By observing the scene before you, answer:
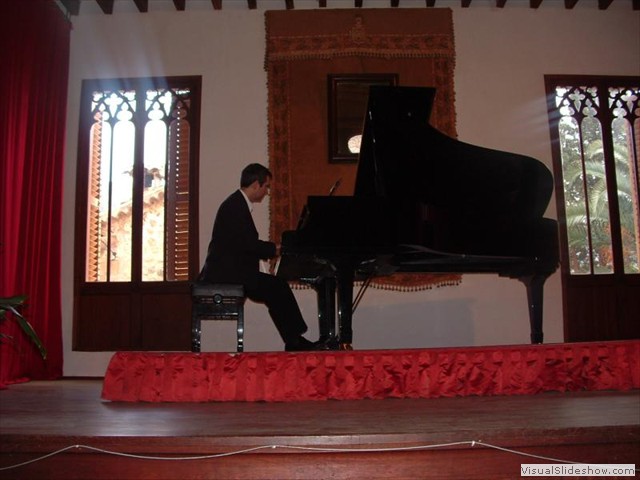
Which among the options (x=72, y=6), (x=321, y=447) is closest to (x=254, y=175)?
(x=321, y=447)

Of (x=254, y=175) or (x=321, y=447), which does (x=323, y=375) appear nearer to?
(x=321, y=447)

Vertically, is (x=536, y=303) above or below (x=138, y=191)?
below

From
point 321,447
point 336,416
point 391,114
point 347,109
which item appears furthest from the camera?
point 347,109

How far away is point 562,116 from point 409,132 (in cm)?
279

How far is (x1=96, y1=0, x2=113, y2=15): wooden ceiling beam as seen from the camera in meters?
4.89

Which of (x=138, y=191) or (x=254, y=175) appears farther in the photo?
(x=138, y=191)

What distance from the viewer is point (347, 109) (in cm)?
488

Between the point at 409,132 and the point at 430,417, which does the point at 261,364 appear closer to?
the point at 430,417

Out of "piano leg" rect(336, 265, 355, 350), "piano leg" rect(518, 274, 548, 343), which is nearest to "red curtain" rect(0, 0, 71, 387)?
"piano leg" rect(336, 265, 355, 350)

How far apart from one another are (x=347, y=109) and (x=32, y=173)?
2.55 m

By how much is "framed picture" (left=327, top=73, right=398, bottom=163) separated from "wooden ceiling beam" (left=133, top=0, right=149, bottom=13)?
1743mm

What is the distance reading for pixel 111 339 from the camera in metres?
4.77

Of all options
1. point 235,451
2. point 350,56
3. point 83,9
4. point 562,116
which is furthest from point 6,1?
point 562,116

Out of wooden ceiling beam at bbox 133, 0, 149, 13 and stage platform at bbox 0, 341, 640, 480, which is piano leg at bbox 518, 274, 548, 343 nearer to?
stage platform at bbox 0, 341, 640, 480
